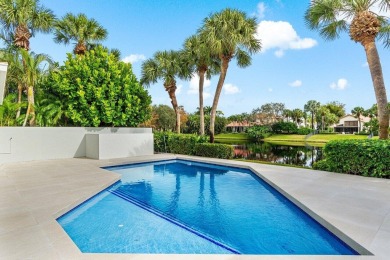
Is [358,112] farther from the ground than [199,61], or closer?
closer

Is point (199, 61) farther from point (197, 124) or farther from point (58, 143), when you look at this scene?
point (197, 124)

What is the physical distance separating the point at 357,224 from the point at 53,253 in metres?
4.78

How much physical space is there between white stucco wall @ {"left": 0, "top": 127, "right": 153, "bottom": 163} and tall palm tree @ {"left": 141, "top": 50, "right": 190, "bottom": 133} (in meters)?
5.61

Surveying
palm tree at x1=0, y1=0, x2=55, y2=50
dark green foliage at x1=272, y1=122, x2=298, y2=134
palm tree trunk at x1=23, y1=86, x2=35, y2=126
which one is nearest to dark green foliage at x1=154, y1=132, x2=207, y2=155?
palm tree trunk at x1=23, y1=86, x2=35, y2=126

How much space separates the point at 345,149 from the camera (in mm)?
8164

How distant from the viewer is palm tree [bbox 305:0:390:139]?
8773 millimetres

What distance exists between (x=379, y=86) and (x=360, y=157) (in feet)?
10.1

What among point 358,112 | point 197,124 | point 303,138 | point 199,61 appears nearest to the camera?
point 199,61

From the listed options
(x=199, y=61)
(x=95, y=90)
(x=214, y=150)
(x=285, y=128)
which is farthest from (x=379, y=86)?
(x=285, y=128)

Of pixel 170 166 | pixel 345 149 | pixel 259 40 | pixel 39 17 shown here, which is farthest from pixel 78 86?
pixel 345 149

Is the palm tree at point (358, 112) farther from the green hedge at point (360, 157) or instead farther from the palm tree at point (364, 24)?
the green hedge at point (360, 157)

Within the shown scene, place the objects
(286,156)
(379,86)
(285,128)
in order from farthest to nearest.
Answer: (285,128) → (286,156) → (379,86)

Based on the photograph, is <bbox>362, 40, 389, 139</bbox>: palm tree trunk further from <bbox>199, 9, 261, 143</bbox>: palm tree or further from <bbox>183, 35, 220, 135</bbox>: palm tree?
<bbox>183, 35, 220, 135</bbox>: palm tree

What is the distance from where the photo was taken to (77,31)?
17125 mm
